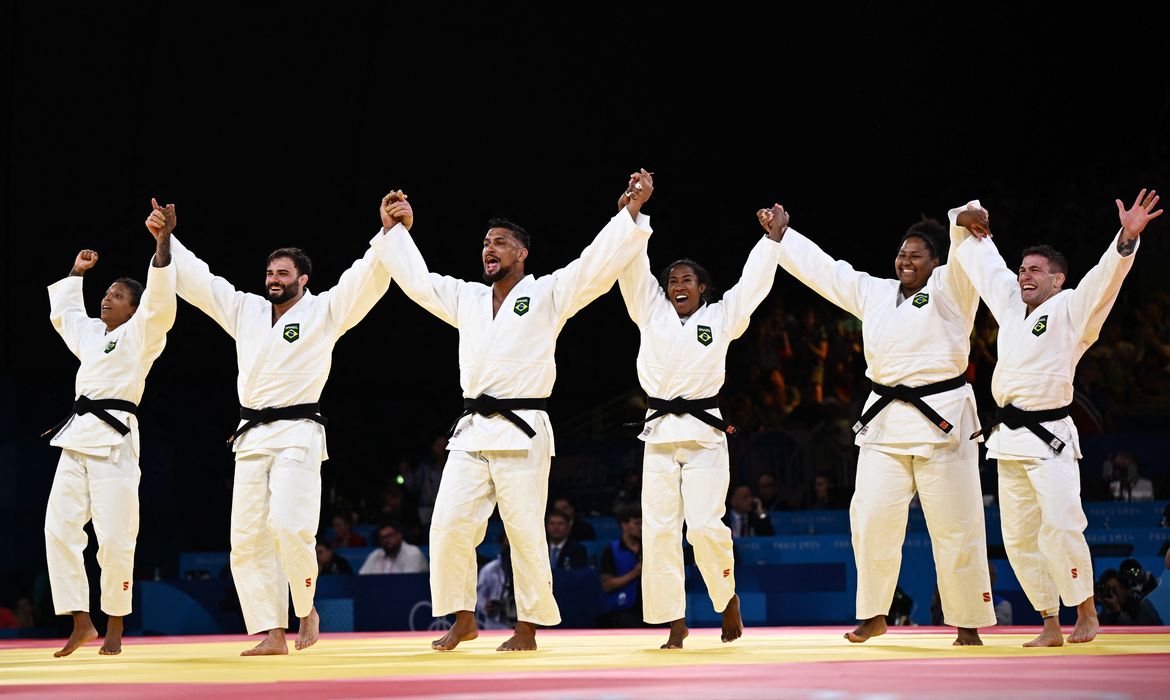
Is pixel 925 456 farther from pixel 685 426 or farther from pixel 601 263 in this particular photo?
pixel 601 263

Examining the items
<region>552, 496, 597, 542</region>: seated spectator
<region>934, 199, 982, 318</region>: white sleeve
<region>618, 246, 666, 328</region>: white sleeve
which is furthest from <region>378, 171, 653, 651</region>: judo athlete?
<region>552, 496, 597, 542</region>: seated spectator

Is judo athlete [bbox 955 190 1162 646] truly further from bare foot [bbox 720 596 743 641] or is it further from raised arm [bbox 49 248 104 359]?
raised arm [bbox 49 248 104 359]

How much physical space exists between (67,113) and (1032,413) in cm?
833

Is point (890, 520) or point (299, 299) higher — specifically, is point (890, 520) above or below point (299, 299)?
below

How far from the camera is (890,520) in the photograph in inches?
229

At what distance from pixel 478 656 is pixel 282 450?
1.36 meters

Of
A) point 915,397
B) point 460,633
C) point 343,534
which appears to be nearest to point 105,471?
point 460,633

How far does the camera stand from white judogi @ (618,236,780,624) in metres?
5.96

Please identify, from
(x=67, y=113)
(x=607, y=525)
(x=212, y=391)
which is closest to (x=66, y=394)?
(x=212, y=391)

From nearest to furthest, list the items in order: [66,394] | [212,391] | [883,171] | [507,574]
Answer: [507,574] < [66,394] < [212,391] < [883,171]

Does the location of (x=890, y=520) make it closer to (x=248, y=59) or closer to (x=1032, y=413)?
(x=1032, y=413)

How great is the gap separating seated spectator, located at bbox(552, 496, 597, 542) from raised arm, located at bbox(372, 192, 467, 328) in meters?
3.99

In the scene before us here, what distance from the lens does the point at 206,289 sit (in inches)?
241

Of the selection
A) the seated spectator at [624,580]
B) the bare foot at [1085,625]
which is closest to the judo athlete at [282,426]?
→ the bare foot at [1085,625]
